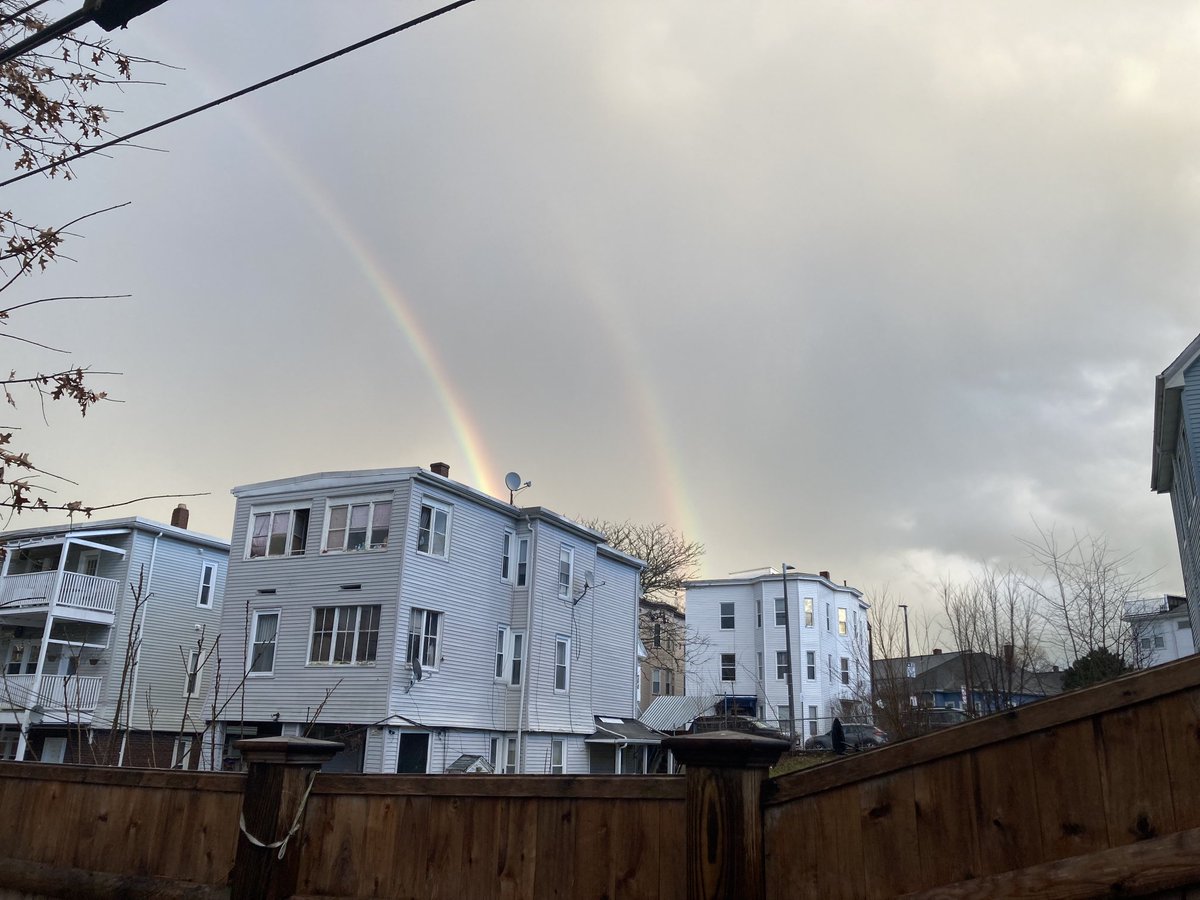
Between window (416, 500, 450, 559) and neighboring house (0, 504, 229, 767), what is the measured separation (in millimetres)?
8989

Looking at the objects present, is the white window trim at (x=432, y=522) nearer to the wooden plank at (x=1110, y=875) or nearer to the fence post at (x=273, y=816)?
the fence post at (x=273, y=816)

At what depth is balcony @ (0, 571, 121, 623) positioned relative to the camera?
28703 millimetres

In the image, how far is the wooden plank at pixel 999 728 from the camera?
3088 millimetres

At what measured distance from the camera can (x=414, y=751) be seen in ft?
79.5

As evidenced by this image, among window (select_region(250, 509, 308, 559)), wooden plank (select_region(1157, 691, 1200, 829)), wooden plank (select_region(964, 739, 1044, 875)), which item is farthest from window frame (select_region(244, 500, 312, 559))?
wooden plank (select_region(1157, 691, 1200, 829))

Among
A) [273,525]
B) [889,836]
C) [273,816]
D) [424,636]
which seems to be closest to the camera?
[889,836]

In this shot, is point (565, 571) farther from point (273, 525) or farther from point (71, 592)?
point (71, 592)

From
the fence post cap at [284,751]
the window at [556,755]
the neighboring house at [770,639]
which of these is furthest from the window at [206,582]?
the fence post cap at [284,751]

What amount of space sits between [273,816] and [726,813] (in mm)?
2697

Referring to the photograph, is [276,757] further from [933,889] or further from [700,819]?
[933,889]

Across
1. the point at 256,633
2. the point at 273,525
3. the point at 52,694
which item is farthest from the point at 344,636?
the point at 52,694

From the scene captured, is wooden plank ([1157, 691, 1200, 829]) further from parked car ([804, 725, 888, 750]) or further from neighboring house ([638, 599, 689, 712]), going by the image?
neighboring house ([638, 599, 689, 712])

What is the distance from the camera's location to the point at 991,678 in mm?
15766

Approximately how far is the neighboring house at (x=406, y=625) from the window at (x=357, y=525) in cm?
4
